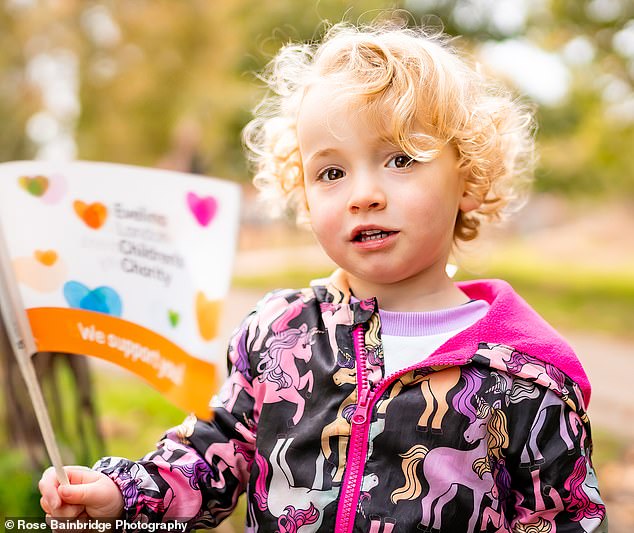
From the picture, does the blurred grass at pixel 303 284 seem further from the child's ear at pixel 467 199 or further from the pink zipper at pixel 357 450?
the pink zipper at pixel 357 450

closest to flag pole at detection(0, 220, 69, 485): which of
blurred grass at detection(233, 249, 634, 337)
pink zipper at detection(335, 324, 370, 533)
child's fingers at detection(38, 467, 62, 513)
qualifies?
child's fingers at detection(38, 467, 62, 513)

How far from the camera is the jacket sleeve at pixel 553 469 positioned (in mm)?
1413

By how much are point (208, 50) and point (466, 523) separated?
15.7 metres

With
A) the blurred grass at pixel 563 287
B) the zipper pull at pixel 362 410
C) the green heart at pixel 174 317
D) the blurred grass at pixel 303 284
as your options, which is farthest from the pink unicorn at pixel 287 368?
the blurred grass at pixel 563 287

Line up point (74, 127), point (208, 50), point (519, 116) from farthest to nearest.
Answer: point (208, 50) < point (74, 127) < point (519, 116)

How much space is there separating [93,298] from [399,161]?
0.70 meters

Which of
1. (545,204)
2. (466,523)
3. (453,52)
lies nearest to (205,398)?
(466,523)

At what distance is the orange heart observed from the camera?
67.0 inches

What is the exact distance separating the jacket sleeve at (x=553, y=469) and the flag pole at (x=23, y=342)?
80 cm

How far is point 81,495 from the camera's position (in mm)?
1416

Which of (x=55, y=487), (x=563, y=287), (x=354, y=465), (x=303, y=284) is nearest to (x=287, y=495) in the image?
(x=354, y=465)

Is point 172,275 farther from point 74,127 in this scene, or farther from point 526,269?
point 74,127

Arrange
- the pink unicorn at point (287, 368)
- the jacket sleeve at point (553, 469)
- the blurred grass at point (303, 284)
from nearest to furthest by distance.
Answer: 1. the jacket sleeve at point (553, 469)
2. the pink unicorn at point (287, 368)
3. the blurred grass at point (303, 284)

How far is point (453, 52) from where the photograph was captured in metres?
1.74
